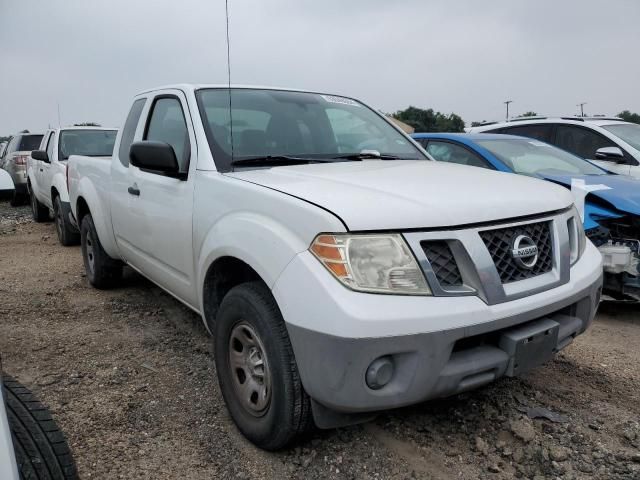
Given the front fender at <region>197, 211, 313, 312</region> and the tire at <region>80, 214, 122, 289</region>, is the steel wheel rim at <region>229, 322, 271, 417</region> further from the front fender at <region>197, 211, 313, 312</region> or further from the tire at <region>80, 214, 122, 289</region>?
the tire at <region>80, 214, 122, 289</region>

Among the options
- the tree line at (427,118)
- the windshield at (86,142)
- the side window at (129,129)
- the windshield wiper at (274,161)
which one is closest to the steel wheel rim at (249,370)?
the windshield wiper at (274,161)

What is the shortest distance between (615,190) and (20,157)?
12032 millimetres

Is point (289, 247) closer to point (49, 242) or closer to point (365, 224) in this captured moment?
point (365, 224)

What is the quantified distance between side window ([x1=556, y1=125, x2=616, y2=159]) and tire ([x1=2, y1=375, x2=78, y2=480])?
6.44 metres

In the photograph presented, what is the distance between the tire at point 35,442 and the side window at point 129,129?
2.51 meters

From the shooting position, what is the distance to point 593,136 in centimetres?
648

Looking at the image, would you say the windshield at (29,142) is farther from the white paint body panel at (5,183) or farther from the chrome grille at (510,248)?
the chrome grille at (510,248)

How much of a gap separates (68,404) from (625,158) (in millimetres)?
5843

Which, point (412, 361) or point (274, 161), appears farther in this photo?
point (274, 161)

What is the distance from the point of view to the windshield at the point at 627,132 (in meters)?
6.25

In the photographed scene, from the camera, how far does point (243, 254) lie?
2.28 meters

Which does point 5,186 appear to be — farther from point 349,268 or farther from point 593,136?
point 593,136

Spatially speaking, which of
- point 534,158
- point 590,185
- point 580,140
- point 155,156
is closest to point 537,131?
point 580,140

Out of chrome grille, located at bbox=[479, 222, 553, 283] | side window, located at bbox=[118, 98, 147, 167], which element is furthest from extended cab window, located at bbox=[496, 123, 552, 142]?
chrome grille, located at bbox=[479, 222, 553, 283]
